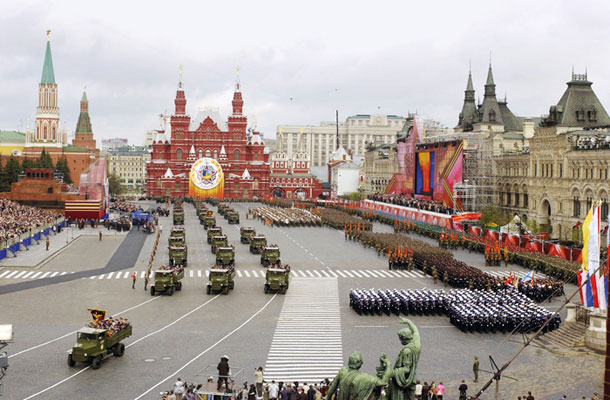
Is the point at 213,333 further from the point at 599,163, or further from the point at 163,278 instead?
the point at 599,163

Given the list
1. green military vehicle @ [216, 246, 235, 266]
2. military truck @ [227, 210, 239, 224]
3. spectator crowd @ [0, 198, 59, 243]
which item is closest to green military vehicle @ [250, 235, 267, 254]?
green military vehicle @ [216, 246, 235, 266]

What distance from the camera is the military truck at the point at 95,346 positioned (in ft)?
70.5

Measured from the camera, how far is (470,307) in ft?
91.8

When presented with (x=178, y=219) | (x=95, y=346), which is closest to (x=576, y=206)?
(x=178, y=219)

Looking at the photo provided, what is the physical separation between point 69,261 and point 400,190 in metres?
53.1

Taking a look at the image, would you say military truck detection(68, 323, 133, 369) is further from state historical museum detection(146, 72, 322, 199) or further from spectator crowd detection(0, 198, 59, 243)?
state historical museum detection(146, 72, 322, 199)

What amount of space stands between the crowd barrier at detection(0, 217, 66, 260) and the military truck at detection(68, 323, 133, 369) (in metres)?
24.9

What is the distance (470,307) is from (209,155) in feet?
330

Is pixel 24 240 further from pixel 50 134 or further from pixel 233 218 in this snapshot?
pixel 50 134

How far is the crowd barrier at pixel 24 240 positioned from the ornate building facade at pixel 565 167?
1597 inches

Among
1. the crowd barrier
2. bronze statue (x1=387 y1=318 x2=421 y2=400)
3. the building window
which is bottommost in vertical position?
the crowd barrier

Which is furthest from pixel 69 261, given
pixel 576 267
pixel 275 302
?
pixel 576 267

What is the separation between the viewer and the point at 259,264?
44.9 metres

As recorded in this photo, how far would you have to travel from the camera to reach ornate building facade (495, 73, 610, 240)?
180ft
